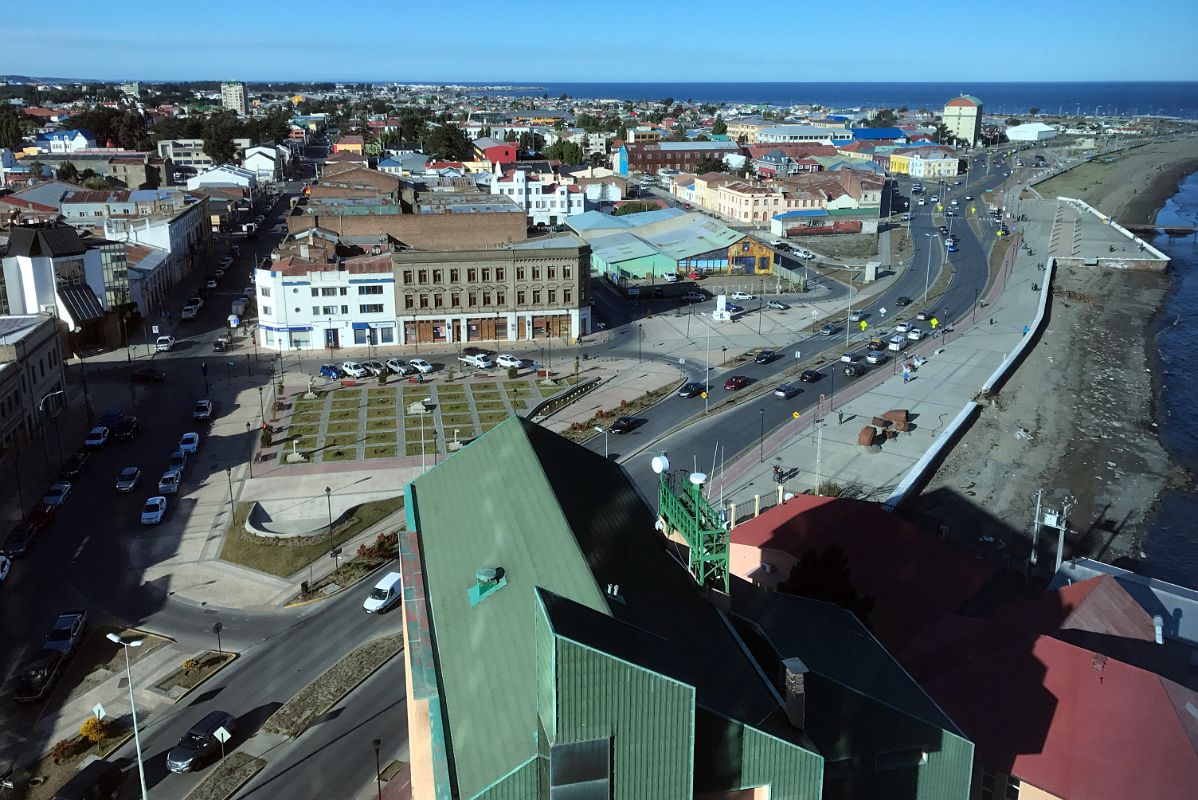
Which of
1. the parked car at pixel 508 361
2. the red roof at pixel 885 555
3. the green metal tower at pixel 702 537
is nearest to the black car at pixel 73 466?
the parked car at pixel 508 361

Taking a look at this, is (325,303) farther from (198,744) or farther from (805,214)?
(805,214)

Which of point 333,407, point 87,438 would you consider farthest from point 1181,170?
point 87,438

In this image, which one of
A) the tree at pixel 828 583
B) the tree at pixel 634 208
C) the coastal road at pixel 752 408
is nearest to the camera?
the tree at pixel 828 583

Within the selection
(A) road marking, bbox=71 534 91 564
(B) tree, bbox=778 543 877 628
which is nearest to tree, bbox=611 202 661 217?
(A) road marking, bbox=71 534 91 564

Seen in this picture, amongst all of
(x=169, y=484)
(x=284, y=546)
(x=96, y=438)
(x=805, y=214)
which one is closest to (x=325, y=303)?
(x=96, y=438)

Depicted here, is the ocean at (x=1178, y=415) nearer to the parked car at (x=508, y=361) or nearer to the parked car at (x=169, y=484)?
the parked car at (x=508, y=361)

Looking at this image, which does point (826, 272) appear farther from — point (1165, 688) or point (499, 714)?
point (499, 714)
